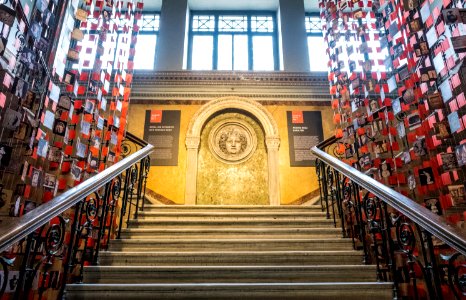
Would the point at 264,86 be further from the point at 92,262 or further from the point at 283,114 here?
the point at 92,262

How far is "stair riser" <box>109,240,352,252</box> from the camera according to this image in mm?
3246

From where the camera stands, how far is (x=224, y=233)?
11.8 ft

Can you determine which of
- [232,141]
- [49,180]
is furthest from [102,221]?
[232,141]

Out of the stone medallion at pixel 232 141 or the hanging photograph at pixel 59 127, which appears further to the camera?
the stone medallion at pixel 232 141

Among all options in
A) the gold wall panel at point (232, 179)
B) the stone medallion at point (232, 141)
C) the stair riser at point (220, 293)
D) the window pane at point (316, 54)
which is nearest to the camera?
the stair riser at point (220, 293)

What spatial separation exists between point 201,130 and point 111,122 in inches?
154

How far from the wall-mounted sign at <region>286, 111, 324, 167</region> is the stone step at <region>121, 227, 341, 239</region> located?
4235 millimetres

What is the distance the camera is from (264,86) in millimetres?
8469

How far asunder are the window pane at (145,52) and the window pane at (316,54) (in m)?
4.47

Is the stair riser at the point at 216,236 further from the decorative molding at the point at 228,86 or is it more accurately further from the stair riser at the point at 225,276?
the decorative molding at the point at 228,86

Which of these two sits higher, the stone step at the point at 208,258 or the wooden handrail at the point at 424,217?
the wooden handrail at the point at 424,217

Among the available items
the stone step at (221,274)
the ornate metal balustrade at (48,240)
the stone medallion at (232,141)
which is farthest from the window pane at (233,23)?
the stone step at (221,274)

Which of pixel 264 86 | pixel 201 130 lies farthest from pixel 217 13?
pixel 201 130

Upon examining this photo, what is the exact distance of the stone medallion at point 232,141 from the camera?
810cm
